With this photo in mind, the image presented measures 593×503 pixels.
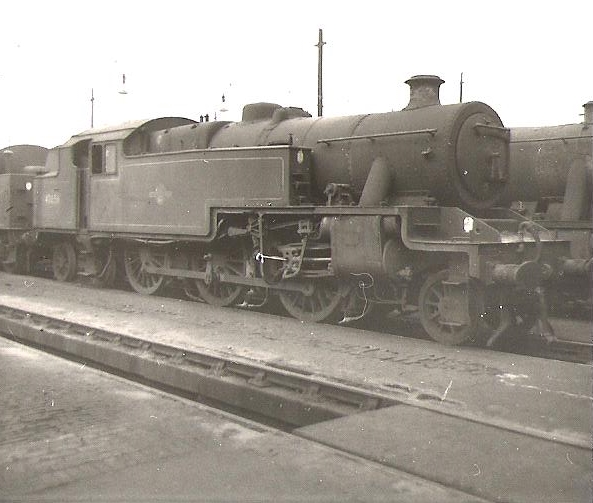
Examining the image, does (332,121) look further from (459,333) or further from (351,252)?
(459,333)

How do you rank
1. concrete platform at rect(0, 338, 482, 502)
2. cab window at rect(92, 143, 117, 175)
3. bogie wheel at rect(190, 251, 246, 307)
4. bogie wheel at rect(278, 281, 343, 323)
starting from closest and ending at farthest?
concrete platform at rect(0, 338, 482, 502)
bogie wheel at rect(278, 281, 343, 323)
bogie wheel at rect(190, 251, 246, 307)
cab window at rect(92, 143, 117, 175)

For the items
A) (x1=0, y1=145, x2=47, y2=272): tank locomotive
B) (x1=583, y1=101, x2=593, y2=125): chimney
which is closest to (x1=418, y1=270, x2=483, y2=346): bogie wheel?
(x1=583, y1=101, x2=593, y2=125): chimney

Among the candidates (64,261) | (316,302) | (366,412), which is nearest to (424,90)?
(316,302)

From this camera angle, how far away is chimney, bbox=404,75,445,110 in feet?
27.4

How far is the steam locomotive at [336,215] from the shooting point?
738 centimetres

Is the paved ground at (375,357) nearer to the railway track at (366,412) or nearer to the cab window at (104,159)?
the railway track at (366,412)

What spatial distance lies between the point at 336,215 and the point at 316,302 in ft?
4.18

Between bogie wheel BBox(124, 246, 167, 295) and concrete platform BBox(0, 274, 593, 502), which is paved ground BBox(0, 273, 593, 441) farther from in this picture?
bogie wheel BBox(124, 246, 167, 295)

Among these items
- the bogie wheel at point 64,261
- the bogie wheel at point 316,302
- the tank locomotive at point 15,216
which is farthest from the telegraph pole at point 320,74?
the bogie wheel at point 316,302

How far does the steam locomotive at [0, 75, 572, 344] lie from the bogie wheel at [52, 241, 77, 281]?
1524mm

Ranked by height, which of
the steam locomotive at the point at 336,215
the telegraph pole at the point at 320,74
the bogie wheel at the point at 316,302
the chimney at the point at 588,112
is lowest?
the bogie wheel at the point at 316,302

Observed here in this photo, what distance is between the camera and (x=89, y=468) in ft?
11.9

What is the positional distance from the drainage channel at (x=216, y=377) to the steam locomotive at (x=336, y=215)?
84.4 inches

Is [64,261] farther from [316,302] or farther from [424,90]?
[424,90]
